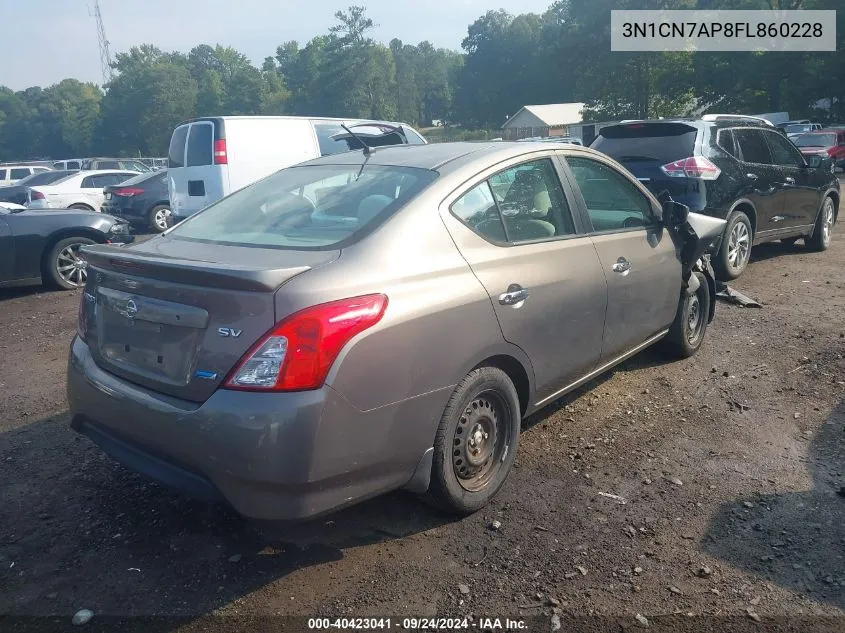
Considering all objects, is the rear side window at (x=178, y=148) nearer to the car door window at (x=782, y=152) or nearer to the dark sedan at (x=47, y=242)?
the dark sedan at (x=47, y=242)

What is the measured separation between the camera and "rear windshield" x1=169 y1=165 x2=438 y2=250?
3.13m

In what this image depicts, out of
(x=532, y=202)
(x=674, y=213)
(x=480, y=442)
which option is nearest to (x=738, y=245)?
(x=674, y=213)

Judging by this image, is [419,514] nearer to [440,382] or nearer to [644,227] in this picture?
[440,382]

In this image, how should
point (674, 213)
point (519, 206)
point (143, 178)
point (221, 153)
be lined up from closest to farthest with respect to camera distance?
point (519, 206) < point (674, 213) < point (221, 153) < point (143, 178)

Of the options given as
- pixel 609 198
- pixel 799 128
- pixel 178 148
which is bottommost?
pixel 799 128

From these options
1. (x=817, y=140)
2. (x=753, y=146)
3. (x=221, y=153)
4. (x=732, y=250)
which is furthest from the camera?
(x=817, y=140)

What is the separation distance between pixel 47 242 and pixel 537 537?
7757 millimetres

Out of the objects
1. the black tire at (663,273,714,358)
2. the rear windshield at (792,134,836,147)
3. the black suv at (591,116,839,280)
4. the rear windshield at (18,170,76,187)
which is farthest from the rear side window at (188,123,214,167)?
the rear windshield at (792,134,836,147)

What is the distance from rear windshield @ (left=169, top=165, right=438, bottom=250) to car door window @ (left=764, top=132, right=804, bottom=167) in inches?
262

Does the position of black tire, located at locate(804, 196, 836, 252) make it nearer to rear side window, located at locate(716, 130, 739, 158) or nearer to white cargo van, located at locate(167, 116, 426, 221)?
rear side window, located at locate(716, 130, 739, 158)

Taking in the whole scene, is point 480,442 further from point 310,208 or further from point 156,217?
point 156,217

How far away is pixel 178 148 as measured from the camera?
10242 millimetres

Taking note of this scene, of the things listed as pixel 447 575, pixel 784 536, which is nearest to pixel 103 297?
pixel 447 575

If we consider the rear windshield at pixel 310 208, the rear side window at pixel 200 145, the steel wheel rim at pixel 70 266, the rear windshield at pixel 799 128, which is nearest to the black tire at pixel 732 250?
the rear windshield at pixel 310 208
